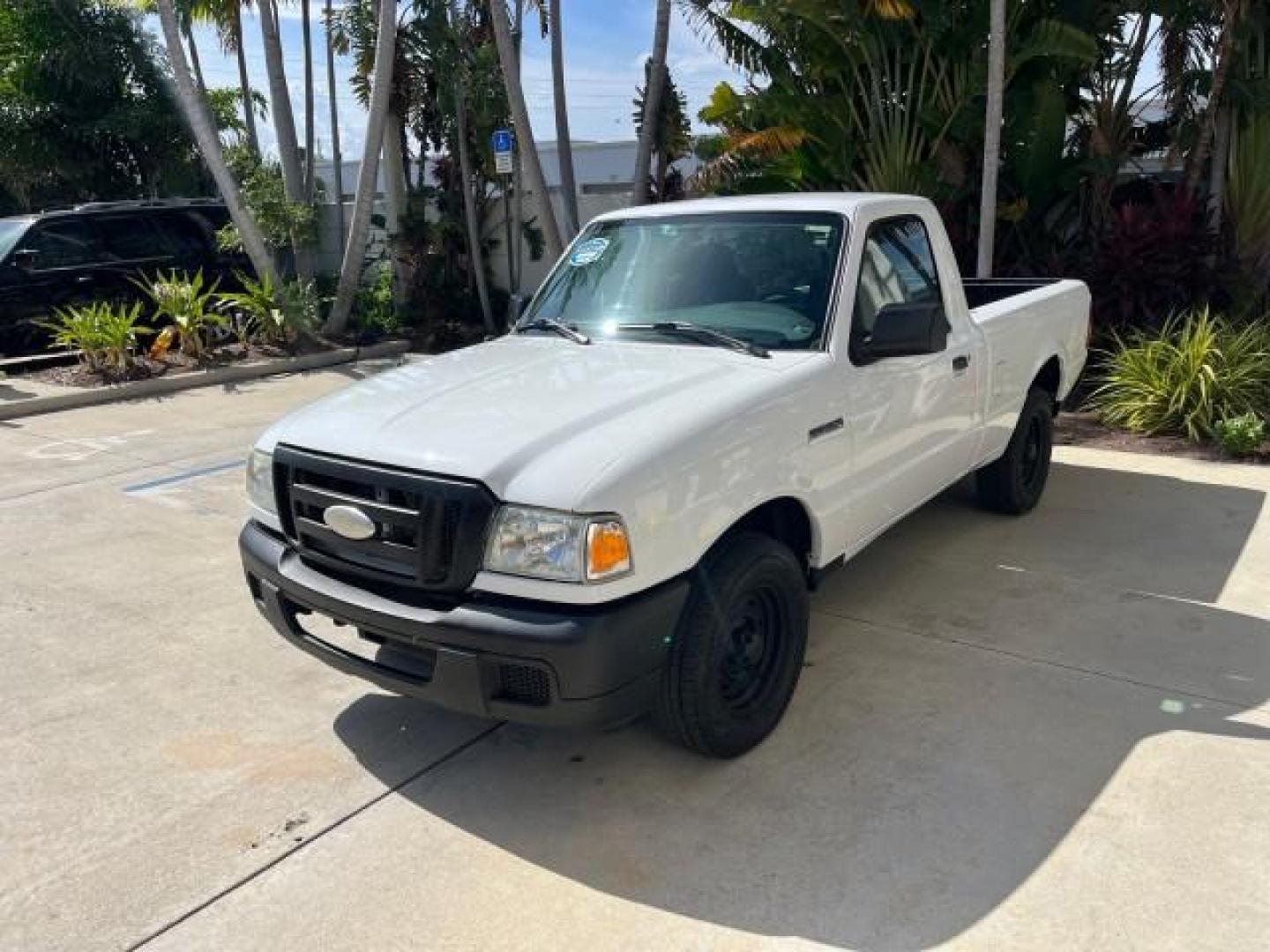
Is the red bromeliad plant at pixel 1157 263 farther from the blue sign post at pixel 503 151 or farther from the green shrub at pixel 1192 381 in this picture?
the blue sign post at pixel 503 151

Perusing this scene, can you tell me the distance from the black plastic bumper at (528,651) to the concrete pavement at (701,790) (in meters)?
0.47

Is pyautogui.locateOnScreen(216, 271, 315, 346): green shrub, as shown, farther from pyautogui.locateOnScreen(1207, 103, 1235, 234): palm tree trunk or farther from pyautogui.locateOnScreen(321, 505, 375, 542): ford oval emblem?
pyautogui.locateOnScreen(1207, 103, 1235, 234): palm tree trunk

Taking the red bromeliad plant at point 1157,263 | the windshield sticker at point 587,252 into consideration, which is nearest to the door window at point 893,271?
the windshield sticker at point 587,252

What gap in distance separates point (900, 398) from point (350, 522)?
228 centimetres

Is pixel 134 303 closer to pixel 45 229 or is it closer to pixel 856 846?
pixel 45 229

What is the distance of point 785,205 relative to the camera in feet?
13.9

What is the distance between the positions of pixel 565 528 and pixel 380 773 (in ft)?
4.16

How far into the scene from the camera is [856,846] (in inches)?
116

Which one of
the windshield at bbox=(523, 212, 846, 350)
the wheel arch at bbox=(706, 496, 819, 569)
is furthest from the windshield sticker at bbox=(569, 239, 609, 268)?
the wheel arch at bbox=(706, 496, 819, 569)

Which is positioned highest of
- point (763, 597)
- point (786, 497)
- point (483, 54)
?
point (483, 54)

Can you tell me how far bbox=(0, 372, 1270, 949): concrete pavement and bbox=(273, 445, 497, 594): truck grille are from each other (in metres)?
0.79

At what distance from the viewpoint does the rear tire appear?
5.67 meters

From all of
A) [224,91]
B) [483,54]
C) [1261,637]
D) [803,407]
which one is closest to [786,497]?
[803,407]

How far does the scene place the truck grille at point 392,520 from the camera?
2861 mm
